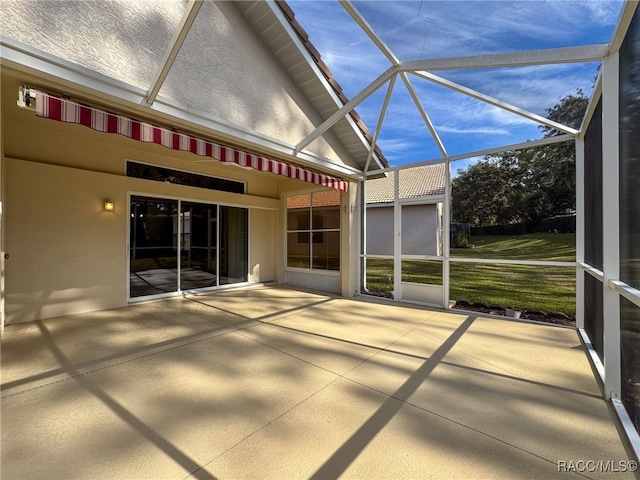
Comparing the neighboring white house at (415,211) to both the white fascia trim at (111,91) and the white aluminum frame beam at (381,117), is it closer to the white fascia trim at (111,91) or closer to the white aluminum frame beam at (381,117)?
the white aluminum frame beam at (381,117)

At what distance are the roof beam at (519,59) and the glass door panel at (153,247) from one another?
25.7 feet

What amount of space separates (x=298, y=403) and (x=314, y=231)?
8.29 m

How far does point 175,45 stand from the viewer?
3828 mm

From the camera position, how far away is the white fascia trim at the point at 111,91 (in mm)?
3392

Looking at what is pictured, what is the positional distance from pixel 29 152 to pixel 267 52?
236 inches

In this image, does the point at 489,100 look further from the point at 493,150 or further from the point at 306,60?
the point at 306,60

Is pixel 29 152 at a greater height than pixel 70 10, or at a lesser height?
lesser

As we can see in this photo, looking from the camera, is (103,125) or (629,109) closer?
(629,109)

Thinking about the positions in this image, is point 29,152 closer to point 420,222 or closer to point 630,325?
point 420,222

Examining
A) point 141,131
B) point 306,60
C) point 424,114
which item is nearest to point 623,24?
point 424,114

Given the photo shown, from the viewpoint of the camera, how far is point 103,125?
4266 mm

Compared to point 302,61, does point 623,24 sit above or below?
below

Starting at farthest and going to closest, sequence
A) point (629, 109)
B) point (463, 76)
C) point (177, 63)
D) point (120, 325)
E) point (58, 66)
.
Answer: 1. point (120, 325)
2. point (463, 76)
3. point (177, 63)
4. point (58, 66)
5. point (629, 109)

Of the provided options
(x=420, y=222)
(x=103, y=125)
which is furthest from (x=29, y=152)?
(x=420, y=222)
